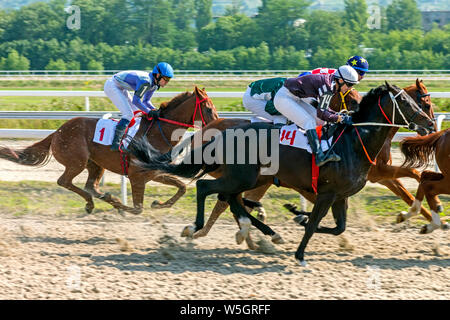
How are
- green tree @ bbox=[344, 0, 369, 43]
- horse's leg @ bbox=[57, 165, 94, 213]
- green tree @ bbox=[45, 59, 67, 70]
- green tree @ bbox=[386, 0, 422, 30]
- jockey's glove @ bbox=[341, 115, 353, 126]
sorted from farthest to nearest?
green tree @ bbox=[386, 0, 422, 30] < green tree @ bbox=[344, 0, 369, 43] < green tree @ bbox=[45, 59, 67, 70] < horse's leg @ bbox=[57, 165, 94, 213] < jockey's glove @ bbox=[341, 115, 353, 126]

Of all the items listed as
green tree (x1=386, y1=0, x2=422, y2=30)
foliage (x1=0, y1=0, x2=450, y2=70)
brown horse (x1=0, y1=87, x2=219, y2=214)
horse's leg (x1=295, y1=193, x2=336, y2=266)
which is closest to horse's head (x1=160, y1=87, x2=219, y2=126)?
brown horse (x1=0, y1=87, x2=219, y2=214)

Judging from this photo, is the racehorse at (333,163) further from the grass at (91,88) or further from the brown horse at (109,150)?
the grass at (91,88)

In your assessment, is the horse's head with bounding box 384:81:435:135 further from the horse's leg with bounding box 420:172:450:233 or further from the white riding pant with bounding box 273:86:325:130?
the horse's leg with bounding box 420:172:450:233

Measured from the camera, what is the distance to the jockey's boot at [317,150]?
17.9 feet

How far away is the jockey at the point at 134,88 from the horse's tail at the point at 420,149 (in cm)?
272

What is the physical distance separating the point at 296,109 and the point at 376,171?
1.44m

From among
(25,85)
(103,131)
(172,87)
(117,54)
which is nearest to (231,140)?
(103,131)

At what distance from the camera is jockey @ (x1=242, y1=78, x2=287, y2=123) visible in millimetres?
6480

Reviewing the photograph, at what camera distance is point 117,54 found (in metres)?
40.4

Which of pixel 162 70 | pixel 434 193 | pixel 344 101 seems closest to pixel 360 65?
pixel 344 101

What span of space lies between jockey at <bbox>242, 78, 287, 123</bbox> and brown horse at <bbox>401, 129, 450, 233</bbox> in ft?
5.11

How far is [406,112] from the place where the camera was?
18.2 ft

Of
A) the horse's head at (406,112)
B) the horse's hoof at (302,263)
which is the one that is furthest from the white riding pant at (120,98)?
the horse's head at (406,112)

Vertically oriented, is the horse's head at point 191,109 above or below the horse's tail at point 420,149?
above
